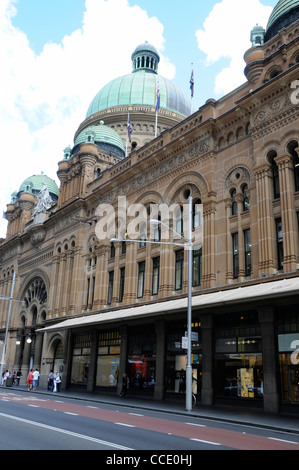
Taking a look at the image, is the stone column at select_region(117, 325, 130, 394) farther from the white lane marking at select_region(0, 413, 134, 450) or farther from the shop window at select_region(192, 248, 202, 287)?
the white lane marking at select_region(0, 413, 134, 450)

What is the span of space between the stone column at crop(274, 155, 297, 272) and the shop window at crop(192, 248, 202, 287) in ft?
22.1

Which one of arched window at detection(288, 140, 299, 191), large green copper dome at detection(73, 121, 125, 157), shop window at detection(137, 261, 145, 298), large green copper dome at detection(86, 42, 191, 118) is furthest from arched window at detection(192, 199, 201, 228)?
large green copper dome at detection(86, 42, 191, 118)

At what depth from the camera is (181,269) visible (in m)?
28.3

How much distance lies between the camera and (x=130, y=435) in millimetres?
11680

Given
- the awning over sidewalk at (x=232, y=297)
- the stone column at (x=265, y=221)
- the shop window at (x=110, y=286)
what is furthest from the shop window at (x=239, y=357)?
the shop window at (x=110, y=286)

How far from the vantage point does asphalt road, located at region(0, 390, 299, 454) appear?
974 centimetres

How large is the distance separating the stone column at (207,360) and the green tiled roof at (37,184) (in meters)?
41.4

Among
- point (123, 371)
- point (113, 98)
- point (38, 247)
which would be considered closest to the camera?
point (123, 371)

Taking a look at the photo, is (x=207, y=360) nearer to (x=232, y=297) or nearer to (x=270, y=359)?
(x=270, y=359)
